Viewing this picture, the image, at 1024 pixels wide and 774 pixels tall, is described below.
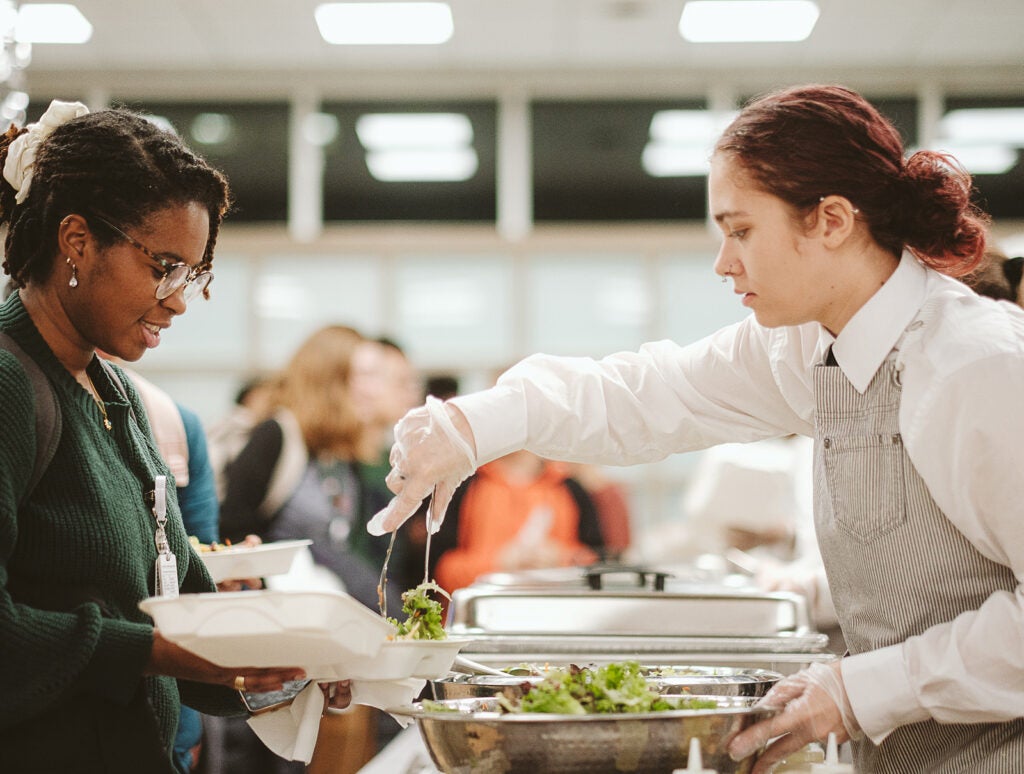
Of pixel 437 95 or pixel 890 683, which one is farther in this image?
pixel 437 95

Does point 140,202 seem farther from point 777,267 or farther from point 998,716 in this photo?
point 998,716

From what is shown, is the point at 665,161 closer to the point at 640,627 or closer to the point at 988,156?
the point at 988,156

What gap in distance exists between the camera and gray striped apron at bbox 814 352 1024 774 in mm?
1357

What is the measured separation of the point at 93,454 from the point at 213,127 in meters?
5.39

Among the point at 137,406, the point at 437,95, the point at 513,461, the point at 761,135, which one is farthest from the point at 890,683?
the point at 437,95

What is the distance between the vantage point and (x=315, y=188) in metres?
6.36

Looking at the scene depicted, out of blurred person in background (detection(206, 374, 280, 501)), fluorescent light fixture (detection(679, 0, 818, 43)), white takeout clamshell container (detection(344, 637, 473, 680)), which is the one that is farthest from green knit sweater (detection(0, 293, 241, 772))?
fluorescent light fixture (detection(679, 0, 818, 43))

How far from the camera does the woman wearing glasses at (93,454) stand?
123 centimetres

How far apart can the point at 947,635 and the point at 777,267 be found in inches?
19.8

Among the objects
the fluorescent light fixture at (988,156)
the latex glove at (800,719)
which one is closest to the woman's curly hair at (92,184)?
the latex glove at (800,719)

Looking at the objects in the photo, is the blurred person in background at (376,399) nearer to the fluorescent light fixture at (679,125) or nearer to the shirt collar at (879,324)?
the shirt collar at (879,324)

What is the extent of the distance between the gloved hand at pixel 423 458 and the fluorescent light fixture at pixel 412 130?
16.6ft

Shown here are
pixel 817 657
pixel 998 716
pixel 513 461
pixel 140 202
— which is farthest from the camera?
pixel 513 461

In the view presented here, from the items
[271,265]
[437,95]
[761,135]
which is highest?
[437,95]
